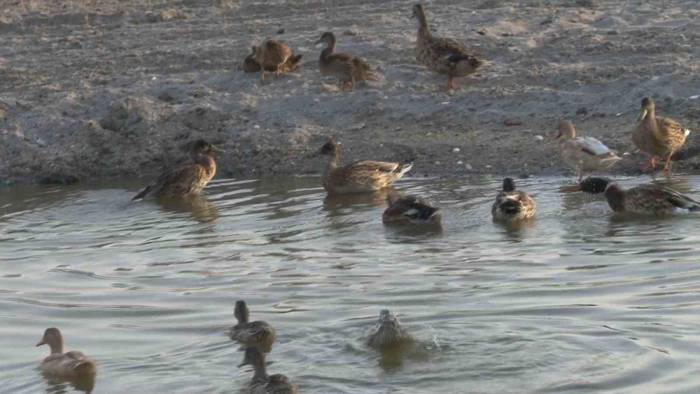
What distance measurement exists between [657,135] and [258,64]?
5.97 metres

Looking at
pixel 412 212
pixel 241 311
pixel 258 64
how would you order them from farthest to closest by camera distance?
pixel 258 64
pixel 412 212
pixel 241 311

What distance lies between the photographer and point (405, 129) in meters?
18.3

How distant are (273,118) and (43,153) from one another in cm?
269

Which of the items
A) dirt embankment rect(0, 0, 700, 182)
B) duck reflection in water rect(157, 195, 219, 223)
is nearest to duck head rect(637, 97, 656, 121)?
dirt embankment rect(0, 0, 700, 182)

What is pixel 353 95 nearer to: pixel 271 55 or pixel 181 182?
pixel 271 55

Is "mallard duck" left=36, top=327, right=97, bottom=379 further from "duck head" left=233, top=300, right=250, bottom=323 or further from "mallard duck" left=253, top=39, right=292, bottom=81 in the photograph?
"mallard duck" left=253, top=39, right=292, bottom=81

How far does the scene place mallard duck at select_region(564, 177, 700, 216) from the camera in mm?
13922

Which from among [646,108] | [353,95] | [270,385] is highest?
[353,95]

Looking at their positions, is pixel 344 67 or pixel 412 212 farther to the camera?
pixel 344 67

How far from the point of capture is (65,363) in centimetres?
1000

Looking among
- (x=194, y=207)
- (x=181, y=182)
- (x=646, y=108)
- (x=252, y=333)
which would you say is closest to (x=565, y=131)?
(x=646, y=108)

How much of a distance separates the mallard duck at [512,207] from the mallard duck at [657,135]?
2.34 m

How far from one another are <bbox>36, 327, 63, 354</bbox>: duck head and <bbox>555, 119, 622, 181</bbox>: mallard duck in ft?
21.3

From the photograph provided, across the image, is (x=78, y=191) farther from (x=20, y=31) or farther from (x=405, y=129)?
(x=20, y=31)
